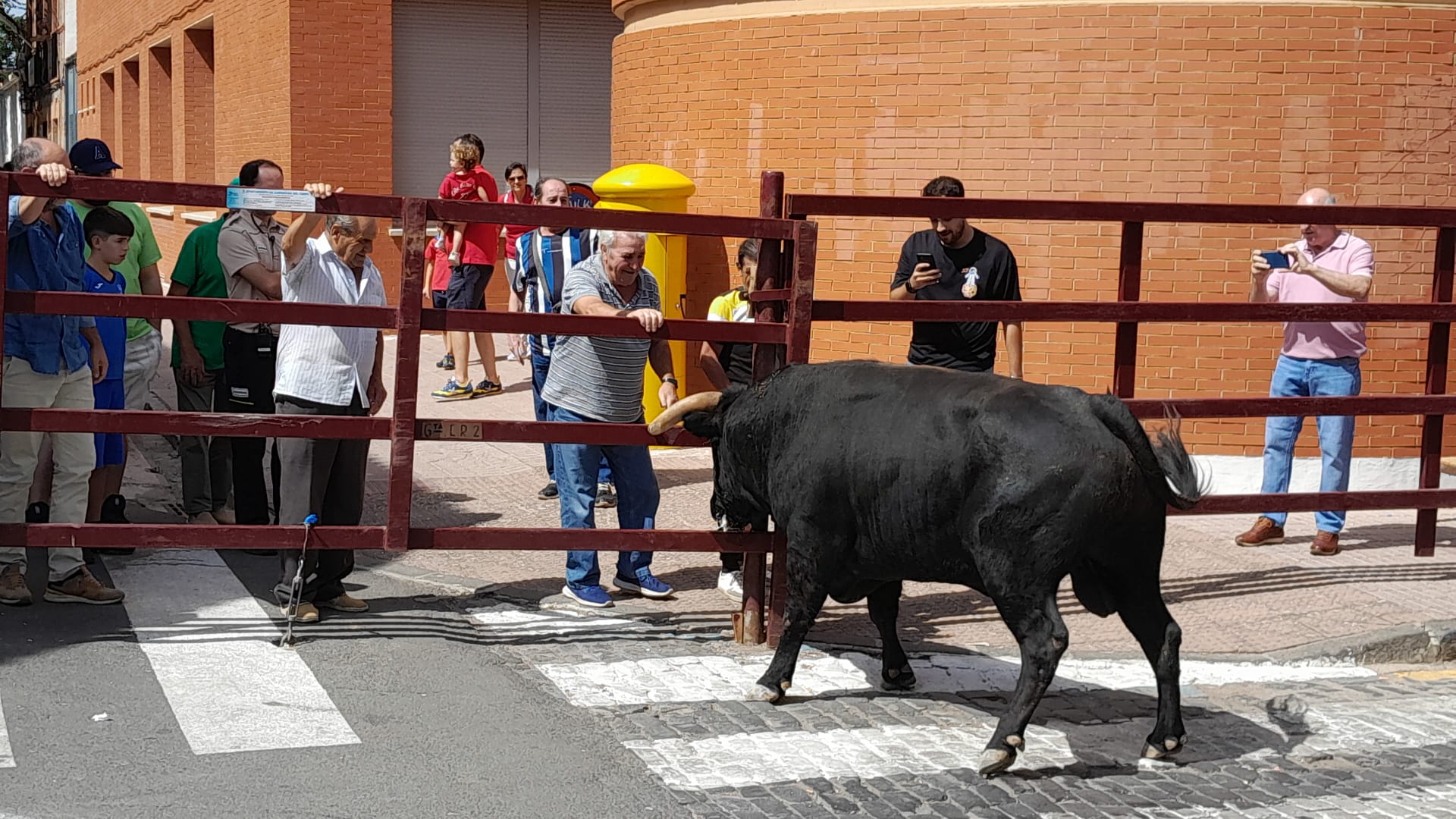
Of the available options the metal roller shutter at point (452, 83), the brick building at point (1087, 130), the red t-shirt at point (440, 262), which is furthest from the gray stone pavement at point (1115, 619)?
the metal roller shutter at point (452, 83)

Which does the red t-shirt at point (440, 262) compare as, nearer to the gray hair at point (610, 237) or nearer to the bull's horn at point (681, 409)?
the gray hair at point (610, 237)

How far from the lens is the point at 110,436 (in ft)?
24.7

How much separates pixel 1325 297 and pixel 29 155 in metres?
6.73

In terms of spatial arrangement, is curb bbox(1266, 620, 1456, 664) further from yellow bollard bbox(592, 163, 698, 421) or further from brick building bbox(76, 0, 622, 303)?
brick building bbox(76, 0, 622, 303)

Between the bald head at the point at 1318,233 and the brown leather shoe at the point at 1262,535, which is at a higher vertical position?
the bald head at the point at 1318,233

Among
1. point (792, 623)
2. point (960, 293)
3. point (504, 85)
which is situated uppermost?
point (504, 85)

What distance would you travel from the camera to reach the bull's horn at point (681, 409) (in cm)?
604

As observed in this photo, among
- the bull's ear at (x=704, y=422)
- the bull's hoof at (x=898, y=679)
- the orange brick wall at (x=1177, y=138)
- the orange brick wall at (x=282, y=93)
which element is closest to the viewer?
the bull's hoof at (x=898, y=679)

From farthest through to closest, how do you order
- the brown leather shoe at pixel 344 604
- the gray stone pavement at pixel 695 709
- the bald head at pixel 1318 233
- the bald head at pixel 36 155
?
the bald head at pixel 1318 233
the brown leather shoe at pixel 344 604
the bald head at pixel 36 155
the gray stone pavement at pixel 695 709

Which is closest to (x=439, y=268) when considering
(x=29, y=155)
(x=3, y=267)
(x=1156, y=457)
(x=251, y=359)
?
(x=251, y=359)

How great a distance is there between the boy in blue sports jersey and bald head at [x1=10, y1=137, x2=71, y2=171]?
0.51 metres

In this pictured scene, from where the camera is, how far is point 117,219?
24.2ft

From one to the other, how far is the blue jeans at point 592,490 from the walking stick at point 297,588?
1.15 metres

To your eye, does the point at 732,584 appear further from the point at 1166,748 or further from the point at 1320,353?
the point at 1320,353
